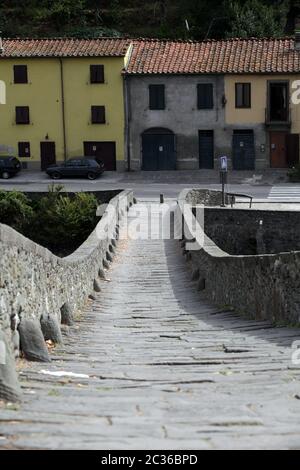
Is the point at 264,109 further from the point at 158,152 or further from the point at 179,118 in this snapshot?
the point at 158,152

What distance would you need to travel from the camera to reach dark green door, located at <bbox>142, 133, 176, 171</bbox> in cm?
4600

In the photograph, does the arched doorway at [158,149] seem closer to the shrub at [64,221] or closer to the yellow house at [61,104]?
the yellow house at [61,104]

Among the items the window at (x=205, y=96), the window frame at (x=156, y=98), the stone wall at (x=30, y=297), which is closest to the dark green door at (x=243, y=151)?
the window at (x=205, y=96)

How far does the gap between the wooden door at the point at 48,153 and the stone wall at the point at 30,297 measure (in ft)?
111

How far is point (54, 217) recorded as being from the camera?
3362 centimetres

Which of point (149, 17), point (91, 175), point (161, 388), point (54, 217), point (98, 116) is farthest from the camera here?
point (149, 17)

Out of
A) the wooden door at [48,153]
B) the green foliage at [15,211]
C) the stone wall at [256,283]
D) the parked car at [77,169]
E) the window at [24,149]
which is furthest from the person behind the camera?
the window at [24,149]

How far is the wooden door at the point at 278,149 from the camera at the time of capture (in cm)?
4538

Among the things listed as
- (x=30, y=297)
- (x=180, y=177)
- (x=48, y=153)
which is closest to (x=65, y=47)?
(x=48, y=153)

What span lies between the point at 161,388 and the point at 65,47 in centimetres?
4144

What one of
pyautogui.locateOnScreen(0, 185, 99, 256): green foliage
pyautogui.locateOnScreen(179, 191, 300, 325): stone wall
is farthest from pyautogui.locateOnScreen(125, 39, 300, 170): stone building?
pyautogui.locateOnScreen(179, 191, 300, 325): stone wall

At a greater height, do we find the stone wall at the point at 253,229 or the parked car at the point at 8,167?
the parked car at the point at 8,167

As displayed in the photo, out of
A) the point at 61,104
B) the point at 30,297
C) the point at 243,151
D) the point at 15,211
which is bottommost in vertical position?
the point at 15,211

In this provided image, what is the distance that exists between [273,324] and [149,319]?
7.38 ft
